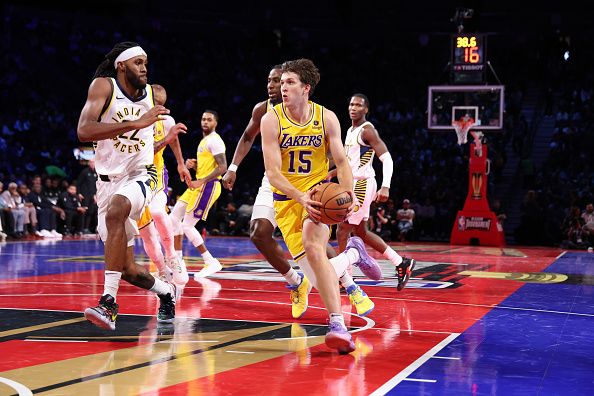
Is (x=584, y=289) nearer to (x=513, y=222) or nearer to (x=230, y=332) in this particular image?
(x=230, y=332)

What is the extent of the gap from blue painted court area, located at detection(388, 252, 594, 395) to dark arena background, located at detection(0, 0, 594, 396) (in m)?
0.02

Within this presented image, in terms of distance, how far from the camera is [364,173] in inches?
337

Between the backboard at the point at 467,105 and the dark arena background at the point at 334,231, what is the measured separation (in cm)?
5

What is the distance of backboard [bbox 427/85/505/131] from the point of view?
18.8 metres

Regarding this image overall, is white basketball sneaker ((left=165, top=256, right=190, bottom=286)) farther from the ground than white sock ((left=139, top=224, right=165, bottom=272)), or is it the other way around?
white sock ((left=139, top=224, right=165, bottom=272))

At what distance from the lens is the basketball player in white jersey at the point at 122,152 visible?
18.1ft

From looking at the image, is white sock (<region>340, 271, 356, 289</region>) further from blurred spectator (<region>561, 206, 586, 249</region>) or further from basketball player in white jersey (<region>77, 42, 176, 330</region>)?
blurred spectator (<region>561, 206, 586, 249</region>)

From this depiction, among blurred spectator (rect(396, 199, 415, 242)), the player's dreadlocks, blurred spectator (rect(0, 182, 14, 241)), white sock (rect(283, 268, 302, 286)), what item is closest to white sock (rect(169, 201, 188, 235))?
white sock (rect(283, 268, 302, 286))

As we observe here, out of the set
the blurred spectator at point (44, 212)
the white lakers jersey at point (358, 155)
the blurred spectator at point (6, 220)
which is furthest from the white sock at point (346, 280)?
the blurred spectator at point (44, 212)

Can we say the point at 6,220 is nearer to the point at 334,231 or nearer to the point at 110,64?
the point at 334,231

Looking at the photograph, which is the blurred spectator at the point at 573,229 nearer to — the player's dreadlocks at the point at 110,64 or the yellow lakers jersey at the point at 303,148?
the yellow lakers jersey at the point at 303,148

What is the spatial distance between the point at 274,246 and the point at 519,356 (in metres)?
2.50

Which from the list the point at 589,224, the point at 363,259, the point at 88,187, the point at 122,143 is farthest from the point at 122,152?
the point at 589,224

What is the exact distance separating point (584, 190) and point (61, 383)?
19.0 meters
